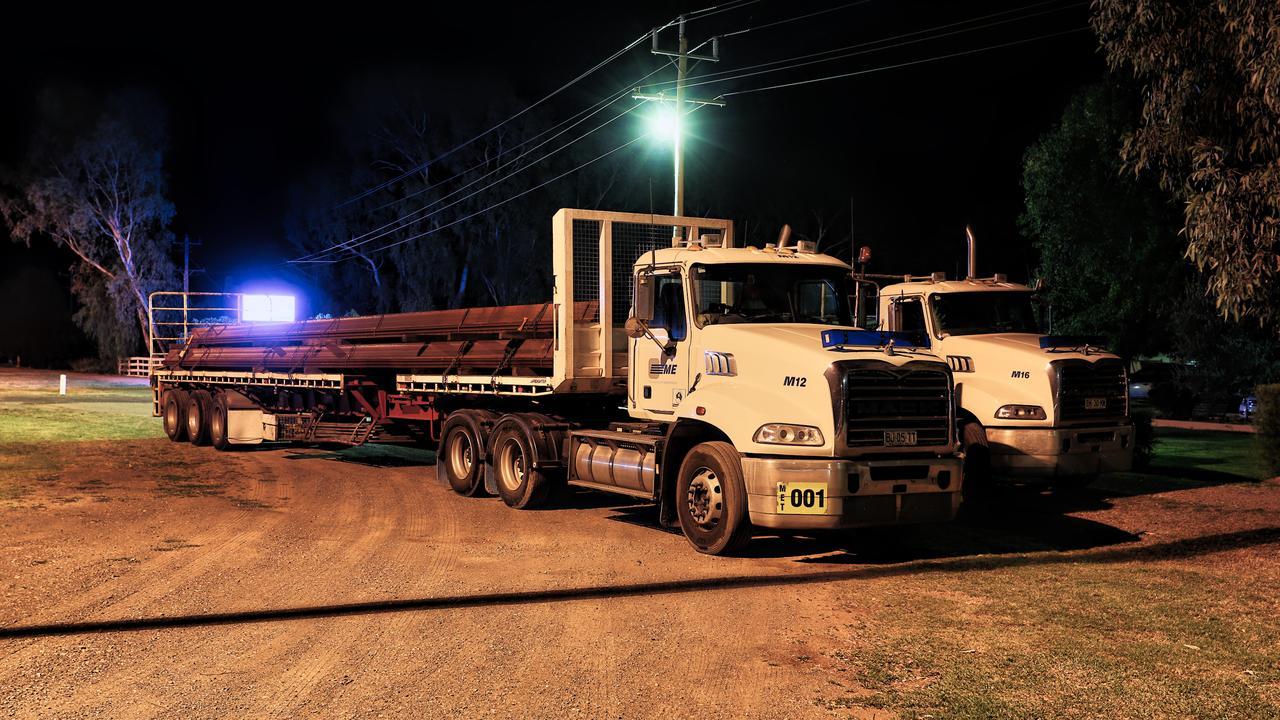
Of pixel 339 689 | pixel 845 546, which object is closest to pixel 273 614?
pixel 339 689

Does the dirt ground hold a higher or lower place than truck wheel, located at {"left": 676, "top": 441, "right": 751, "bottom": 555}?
lower

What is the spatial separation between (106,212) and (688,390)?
68.0 m

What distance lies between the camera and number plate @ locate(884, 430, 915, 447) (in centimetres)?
1019

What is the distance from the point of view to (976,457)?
44.9ft

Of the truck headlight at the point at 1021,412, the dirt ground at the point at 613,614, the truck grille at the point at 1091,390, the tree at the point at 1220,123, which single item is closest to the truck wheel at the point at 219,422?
the dirt ground at the point at 613,614

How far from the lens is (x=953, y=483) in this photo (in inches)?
411

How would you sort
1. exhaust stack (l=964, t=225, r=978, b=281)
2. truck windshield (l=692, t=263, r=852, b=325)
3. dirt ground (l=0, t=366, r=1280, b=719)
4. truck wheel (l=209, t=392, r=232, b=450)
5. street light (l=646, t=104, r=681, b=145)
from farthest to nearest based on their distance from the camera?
street light (l=646, t=104, r=681, b=145)
truck wheel (l=209, t=392, r=232, b=450)
exhaust stack (l=964, t=225, r=978, b=281)
truck windshield (l=692, t=263, r=852, b=325)
dirt ground (l=0, t=366, r=1280, b=719)

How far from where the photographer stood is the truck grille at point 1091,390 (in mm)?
13383

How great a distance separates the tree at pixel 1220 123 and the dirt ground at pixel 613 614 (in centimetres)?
306

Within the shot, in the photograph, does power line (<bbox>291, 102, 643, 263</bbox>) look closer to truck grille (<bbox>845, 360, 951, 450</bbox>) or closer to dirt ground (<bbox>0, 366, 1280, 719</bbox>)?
dirt ground (<bbox>0, 366, 1280, 719</bbox>)

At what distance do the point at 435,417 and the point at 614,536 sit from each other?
5.72 meters

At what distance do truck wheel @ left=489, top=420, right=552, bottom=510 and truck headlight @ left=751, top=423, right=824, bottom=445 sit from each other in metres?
4.27

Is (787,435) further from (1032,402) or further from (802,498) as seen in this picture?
(1032,402)

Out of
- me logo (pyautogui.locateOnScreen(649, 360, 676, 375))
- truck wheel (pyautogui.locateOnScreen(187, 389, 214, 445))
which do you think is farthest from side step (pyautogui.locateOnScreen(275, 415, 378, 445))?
me logo (pyautogui.locateOnScreen(649, 360, 676, 375))
